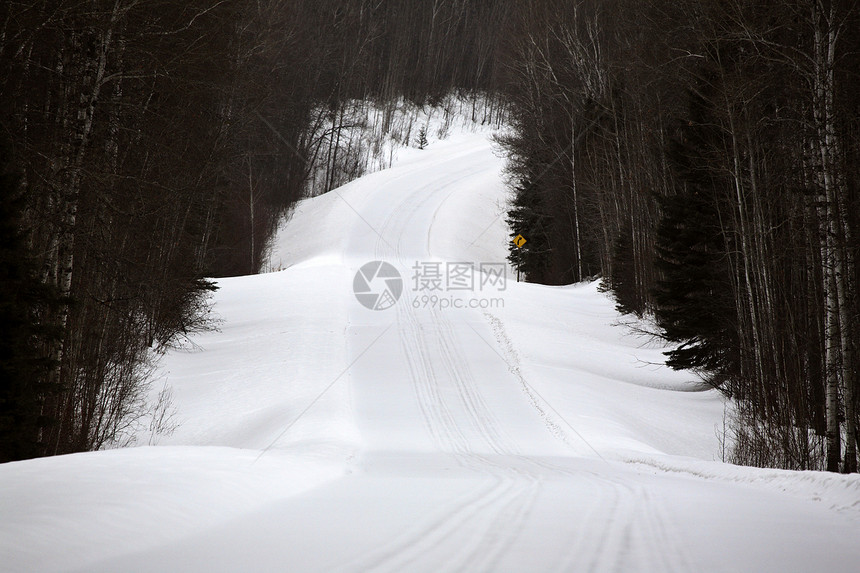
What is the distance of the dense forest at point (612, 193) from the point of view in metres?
8.34

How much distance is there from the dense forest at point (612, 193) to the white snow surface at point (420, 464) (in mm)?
1810

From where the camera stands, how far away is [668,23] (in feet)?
62.3

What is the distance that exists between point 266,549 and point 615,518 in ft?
8.91

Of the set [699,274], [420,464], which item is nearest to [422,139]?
[699,274]

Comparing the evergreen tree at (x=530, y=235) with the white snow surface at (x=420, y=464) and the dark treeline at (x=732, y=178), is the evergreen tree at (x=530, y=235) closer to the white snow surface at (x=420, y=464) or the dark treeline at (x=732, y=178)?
the dark treeline at (x=732, y=178)

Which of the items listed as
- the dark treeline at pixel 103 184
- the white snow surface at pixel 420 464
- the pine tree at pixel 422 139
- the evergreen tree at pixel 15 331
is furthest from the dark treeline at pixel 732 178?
the pine tree at pixel 422 139

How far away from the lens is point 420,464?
10055mm

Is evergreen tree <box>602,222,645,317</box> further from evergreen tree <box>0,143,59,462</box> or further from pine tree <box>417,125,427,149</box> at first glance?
pine tree <box>417,125,427,149</box>

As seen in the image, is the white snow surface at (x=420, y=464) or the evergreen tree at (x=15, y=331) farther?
the evergreen tree at (x=15, y=331)

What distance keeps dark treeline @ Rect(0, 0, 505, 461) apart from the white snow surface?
1.78 metres

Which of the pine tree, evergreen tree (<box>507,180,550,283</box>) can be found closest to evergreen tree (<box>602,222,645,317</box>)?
evergreen tree (<box>507,180,550,283</box>)

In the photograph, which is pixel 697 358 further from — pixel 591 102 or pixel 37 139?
pixel 591 102

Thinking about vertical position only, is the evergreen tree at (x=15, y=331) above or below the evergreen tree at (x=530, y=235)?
below

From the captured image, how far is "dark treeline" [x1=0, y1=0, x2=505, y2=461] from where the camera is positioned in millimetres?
7297
